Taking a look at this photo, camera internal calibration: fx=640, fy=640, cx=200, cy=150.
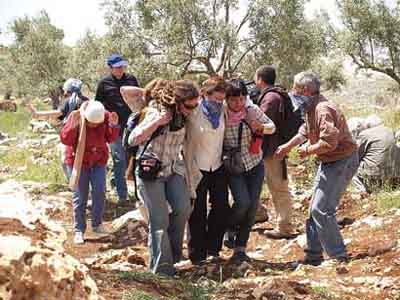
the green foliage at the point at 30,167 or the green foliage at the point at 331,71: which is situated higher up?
the green foliage at the point at 331,71

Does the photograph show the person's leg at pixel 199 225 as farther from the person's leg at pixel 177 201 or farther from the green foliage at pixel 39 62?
the green foliage at pixel 39 62

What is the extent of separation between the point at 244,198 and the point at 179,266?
853 millimetres

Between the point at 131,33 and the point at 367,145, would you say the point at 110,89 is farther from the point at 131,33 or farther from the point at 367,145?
the point at 131,33

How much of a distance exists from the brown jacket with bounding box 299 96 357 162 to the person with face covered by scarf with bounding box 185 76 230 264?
2.65 feet

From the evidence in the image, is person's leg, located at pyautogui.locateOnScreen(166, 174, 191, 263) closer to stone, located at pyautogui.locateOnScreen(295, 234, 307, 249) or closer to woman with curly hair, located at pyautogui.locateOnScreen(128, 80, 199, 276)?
woman with curly hair, located at pyautogui.locateOnScreen(128, 80, 199, 276)

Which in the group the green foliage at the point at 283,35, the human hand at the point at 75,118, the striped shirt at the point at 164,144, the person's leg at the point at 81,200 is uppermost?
the green foliage at the point at 283,35

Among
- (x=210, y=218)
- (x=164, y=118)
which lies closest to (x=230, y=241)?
(x=210, y=218)

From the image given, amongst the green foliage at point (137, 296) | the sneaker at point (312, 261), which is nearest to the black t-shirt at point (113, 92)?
the sneaker at point (312, 261)

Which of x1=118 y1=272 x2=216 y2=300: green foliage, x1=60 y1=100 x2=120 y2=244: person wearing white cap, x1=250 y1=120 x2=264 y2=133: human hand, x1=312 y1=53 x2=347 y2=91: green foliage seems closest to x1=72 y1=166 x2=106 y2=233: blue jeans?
x1=60 y1=100 x2=120 y2=244: person wearing white cap

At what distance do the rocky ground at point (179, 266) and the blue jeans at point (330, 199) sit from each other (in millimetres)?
184

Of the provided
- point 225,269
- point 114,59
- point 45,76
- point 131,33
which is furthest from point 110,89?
point 45,76

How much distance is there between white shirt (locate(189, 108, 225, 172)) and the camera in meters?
5.45

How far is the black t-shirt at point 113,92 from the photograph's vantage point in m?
8.12

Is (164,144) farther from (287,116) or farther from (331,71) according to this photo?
(331,71)
